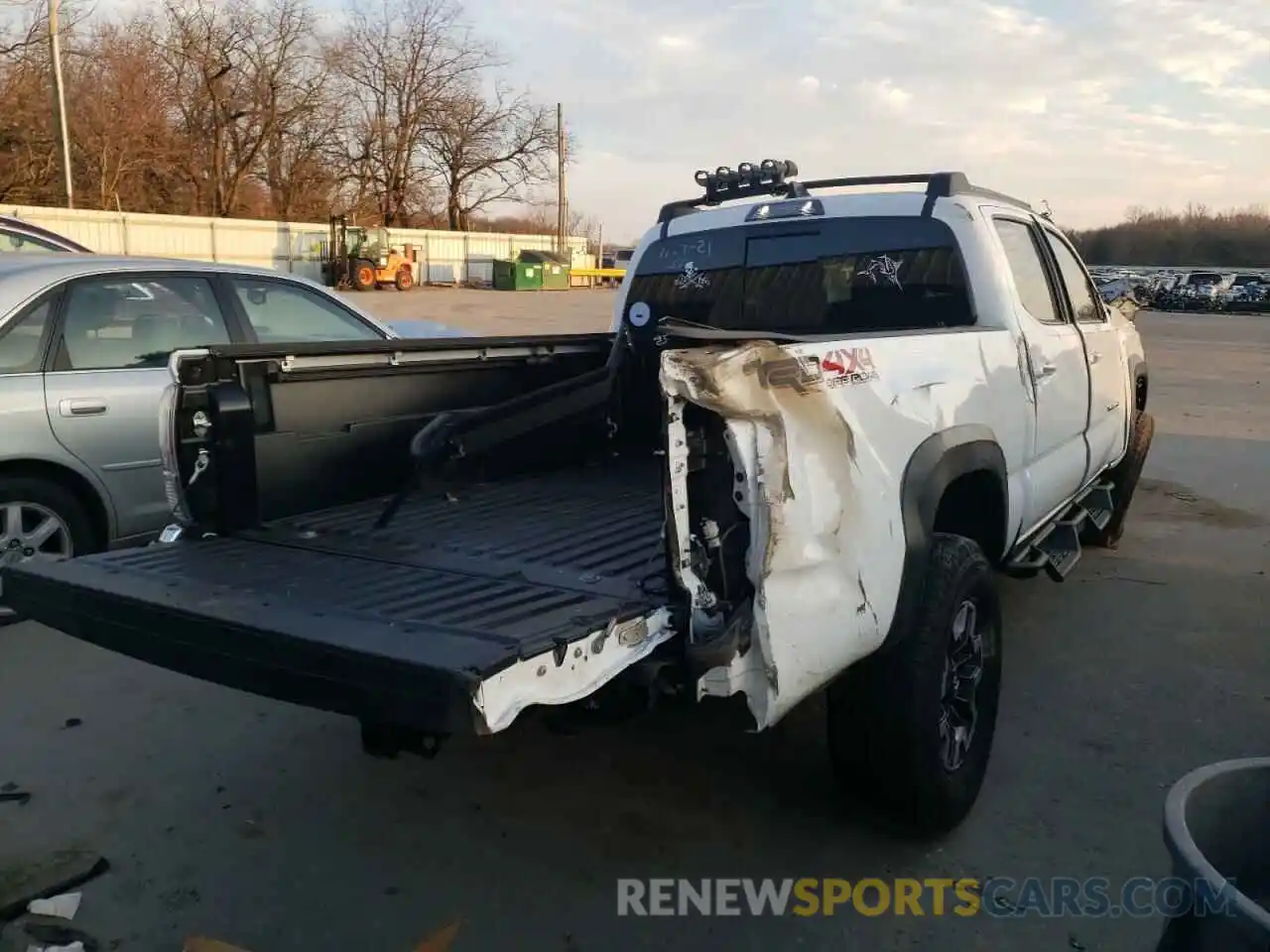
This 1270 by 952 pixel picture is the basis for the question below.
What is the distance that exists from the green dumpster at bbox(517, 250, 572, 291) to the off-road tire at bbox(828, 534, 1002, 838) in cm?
4279

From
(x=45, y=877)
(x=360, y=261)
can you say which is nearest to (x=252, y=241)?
(x=360, y=261)

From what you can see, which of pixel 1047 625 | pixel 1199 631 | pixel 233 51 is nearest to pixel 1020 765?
pixel 1047 625

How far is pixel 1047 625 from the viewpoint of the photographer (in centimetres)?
526

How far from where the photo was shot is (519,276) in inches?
1751

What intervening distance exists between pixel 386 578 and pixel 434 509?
0.92 metres

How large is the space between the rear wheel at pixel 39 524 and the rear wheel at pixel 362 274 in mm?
33794

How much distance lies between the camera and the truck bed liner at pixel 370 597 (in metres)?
2.22

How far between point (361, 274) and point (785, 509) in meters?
36.9

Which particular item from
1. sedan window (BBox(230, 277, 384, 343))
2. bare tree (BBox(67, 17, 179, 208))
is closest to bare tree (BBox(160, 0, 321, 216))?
bare tree (BBox(67, 17, 179, 208))

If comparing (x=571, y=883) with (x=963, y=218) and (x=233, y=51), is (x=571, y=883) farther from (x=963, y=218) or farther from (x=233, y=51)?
(x=233, y=51)

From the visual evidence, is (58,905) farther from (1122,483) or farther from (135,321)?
(1122,483)

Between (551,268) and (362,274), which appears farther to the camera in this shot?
(551,268)

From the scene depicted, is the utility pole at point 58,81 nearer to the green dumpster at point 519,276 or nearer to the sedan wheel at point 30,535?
the green dumpster at point 519,276

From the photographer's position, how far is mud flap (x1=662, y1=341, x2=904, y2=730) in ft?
7.87
